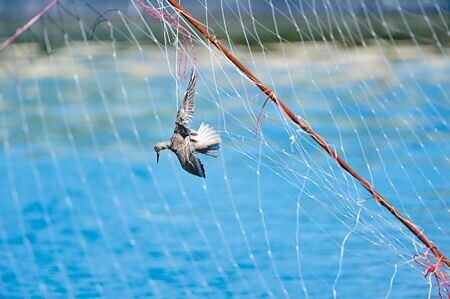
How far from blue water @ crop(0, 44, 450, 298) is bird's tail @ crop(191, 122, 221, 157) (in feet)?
1.10

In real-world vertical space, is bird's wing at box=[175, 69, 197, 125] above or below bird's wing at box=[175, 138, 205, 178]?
above

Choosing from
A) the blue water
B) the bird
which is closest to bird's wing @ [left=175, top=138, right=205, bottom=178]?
the bird

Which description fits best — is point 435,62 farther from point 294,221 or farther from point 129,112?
point 294,221

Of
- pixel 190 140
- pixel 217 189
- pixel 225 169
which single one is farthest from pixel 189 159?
pixel 225 169

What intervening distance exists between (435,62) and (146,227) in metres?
3.58

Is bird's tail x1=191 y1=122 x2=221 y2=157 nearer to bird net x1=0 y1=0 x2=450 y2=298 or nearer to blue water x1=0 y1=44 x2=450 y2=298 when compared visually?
bird net x1=0 y1=0 x2=450 y2=298

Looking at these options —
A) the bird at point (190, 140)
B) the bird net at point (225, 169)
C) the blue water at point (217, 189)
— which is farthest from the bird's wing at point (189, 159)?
the blue water at point (217, 189)

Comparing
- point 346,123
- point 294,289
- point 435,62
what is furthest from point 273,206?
point 435,62

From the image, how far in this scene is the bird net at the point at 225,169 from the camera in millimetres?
4199

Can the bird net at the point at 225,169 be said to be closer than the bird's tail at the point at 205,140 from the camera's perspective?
No

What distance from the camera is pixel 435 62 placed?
799cm

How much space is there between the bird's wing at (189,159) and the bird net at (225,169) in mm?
230

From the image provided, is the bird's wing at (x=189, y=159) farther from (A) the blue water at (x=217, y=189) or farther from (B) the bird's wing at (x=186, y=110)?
(A) the blue water at (x=217, y=189)

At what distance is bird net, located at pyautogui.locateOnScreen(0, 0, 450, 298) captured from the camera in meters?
4.20
